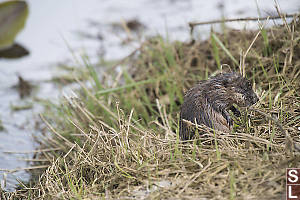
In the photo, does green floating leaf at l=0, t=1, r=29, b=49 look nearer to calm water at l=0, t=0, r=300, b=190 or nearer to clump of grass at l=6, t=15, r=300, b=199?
calm water at l=0, t=0, r=300, b=190

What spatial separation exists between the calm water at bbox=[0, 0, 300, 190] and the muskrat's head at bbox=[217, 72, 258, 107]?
2.18m

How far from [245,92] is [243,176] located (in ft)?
2.90

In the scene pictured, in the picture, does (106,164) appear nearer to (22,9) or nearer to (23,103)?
(23,103)

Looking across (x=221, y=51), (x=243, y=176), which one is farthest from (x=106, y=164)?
(x=221, y=51)

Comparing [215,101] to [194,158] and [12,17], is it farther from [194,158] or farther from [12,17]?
[12,17]

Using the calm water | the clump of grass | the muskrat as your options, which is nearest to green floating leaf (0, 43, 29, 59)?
the calm water

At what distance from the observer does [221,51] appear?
4.46 meters

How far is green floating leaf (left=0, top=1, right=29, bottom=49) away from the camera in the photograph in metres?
7.19

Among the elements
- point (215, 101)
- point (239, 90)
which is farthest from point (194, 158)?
Result: point (239, 90)

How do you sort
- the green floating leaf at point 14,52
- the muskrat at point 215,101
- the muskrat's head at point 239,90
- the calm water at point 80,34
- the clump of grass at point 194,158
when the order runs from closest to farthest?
the clump of grass at point 194,158 → the muskrat at point 215,101 → the muskrat's head at point 239,90 → the calm water at point 80,34 → the green floating leaf at point 14,52

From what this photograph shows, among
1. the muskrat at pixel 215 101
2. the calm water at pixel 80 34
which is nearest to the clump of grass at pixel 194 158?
the muskrat at pixel 215 101

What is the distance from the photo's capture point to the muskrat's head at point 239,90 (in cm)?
288

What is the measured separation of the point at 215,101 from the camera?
2850 millimetres

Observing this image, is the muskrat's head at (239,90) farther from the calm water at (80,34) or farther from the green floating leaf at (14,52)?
the green floating leaf at (14,52)
